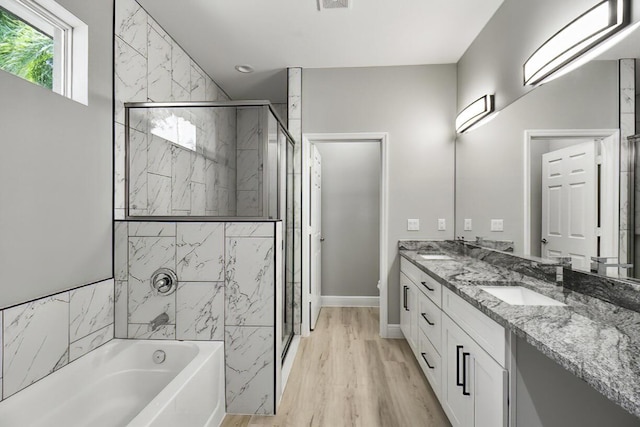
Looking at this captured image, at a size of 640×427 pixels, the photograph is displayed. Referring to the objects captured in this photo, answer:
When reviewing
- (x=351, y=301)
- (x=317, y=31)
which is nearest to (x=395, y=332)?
(x=351, y=301)

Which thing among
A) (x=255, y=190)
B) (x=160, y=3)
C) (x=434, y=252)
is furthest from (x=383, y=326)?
(x=160, y=3)

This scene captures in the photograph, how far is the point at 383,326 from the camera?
3107 mm

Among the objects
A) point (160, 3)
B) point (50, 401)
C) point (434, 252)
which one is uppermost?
point (160, 3)

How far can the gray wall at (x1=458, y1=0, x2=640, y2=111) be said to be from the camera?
1.70m

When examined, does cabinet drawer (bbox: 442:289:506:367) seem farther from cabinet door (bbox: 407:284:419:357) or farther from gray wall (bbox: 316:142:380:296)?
gray wall (bbox: 316:142:380:296)

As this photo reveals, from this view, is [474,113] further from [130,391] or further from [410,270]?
[130,391]

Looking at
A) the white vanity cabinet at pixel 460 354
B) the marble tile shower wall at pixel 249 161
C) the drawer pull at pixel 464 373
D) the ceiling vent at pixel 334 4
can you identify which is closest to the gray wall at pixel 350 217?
the white vanity cabinet at pixel 460 354

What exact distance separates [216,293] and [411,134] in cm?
237

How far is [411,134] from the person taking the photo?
309 cm

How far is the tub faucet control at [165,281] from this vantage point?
74.8 inches

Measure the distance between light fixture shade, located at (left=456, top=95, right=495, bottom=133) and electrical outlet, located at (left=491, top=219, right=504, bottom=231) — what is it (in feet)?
2.82

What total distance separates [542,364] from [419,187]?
2155 mm

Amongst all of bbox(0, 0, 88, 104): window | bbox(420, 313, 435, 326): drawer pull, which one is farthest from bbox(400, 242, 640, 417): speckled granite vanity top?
bbox(0, 0, 88, 104): window

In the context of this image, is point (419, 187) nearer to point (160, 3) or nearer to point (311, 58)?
point (311, 58)
